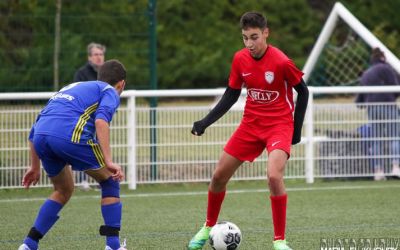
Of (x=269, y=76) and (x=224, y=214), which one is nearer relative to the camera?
(x=269, y=76)

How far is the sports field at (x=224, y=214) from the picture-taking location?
8.51m

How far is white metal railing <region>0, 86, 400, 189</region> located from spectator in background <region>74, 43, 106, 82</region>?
0.55 metres

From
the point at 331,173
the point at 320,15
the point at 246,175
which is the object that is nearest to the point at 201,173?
the point at 246,175

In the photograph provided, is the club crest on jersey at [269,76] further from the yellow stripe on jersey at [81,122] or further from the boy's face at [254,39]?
the yellow stripe on jersey at [81,122]

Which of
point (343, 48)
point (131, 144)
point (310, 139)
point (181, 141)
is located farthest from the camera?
point (343, 48)

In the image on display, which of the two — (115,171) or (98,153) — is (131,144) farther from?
(115,171)

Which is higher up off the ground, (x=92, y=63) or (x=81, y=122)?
(x=92, y=63)

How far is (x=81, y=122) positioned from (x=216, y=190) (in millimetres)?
1486

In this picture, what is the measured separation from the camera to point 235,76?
823cm

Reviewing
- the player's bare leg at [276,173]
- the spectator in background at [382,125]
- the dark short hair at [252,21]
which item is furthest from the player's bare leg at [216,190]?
the spectator in background at [382,125]

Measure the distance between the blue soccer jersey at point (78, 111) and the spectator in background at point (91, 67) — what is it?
563cm

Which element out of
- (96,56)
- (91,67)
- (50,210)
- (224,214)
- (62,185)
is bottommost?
(224,214)

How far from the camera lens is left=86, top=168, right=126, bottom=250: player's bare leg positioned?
728 cm

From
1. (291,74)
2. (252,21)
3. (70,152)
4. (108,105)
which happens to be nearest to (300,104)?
(291,74)
